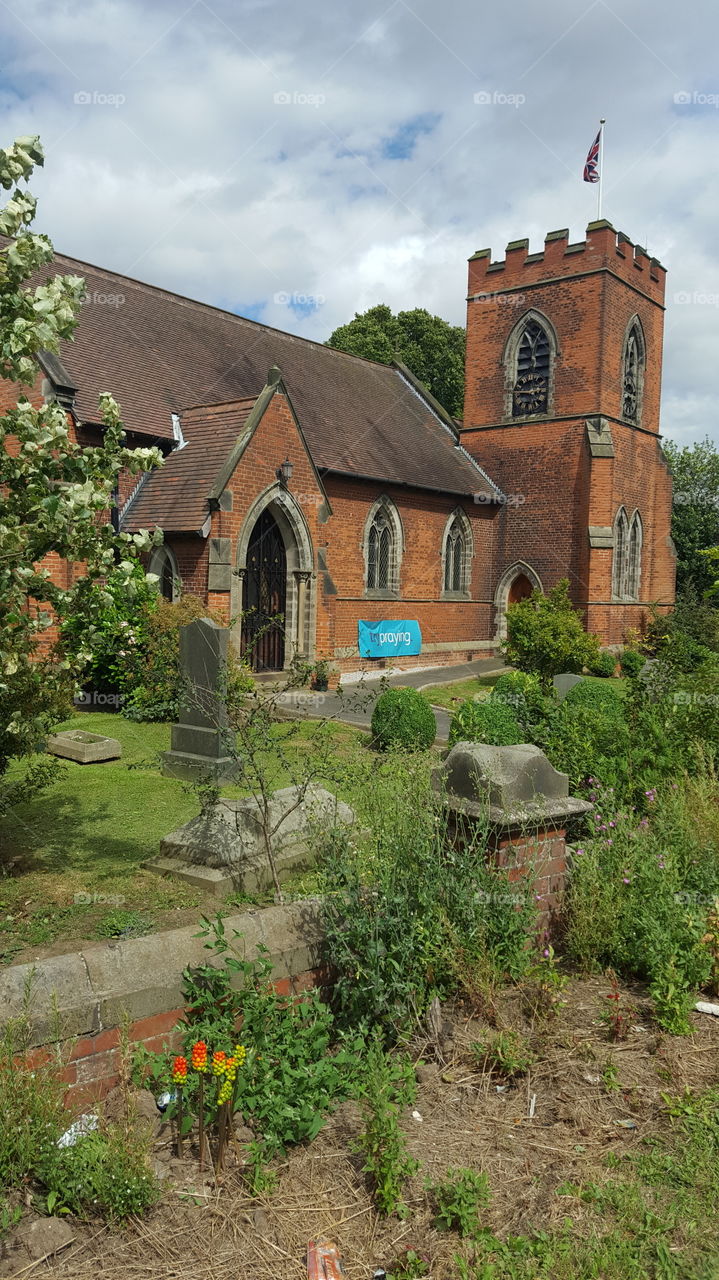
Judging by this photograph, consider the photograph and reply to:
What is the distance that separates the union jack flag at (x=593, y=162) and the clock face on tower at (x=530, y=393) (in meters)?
5.62

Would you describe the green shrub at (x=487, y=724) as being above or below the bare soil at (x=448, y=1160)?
above

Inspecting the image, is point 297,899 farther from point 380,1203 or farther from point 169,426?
point 169,426

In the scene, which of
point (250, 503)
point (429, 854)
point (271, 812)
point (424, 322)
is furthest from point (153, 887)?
point (424, 322)

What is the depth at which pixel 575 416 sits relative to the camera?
25.5 meters

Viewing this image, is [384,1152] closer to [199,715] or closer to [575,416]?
[199,715]

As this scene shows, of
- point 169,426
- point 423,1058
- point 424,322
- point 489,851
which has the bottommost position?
point 423,1058

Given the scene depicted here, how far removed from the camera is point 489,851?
5.07 metres

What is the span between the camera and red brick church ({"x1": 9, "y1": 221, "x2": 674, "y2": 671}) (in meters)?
16.8

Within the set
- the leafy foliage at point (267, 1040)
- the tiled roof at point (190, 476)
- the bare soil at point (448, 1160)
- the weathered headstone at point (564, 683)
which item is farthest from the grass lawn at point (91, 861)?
the tiled roof at point (190, 476)

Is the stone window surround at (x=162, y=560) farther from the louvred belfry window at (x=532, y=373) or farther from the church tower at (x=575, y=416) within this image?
the louvred belfry window at (x=532, y=373)

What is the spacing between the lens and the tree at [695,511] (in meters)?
39.6

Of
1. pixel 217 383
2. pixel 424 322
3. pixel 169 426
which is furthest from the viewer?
pixel 424 322

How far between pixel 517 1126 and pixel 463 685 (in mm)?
17502

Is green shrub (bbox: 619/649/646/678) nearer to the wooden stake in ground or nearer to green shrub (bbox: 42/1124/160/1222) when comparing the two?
the wooden stake in ground
